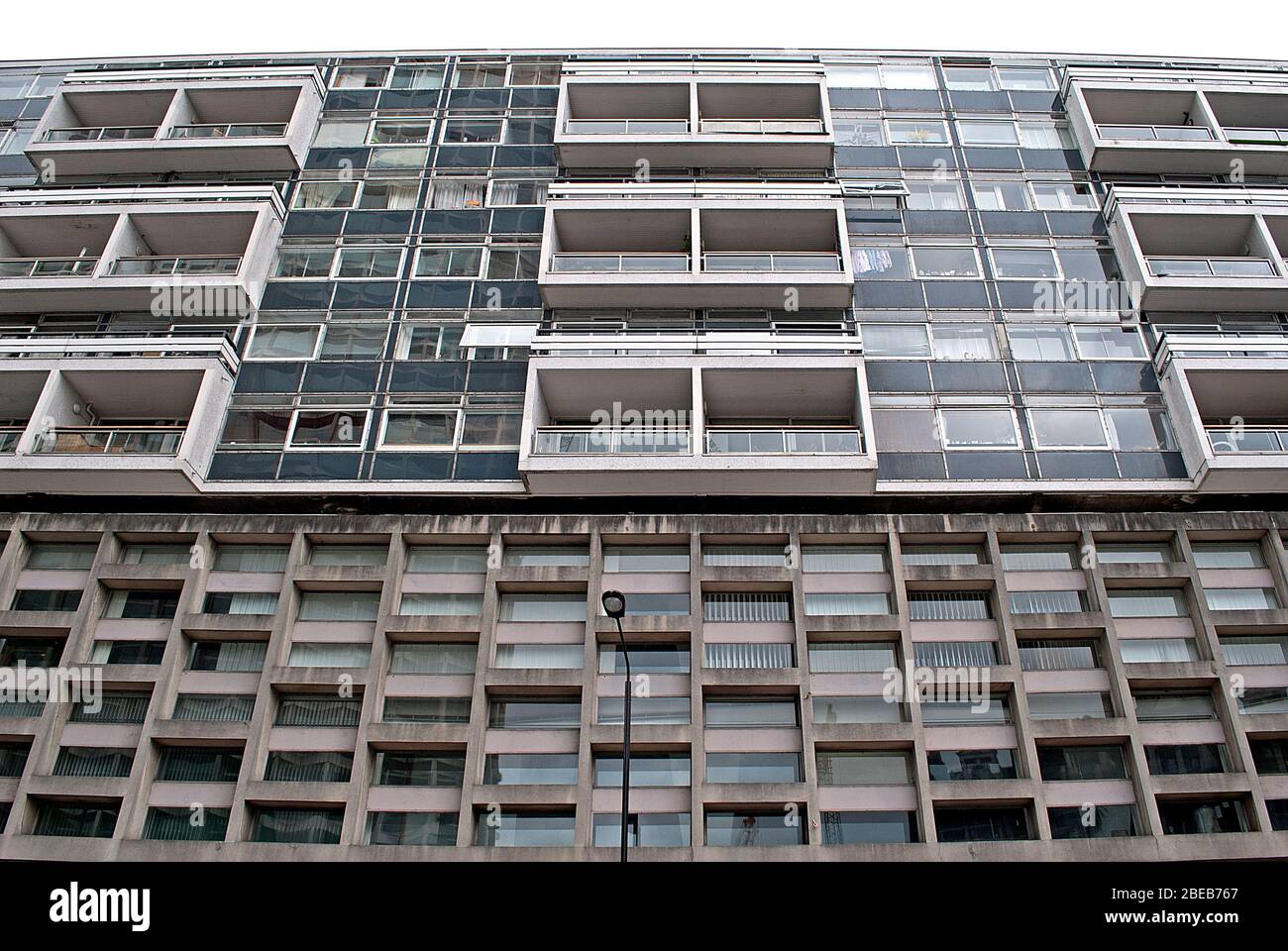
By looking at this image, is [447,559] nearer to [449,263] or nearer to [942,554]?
[449,263]

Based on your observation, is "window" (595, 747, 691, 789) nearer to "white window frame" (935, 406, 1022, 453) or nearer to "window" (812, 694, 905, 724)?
"window" (812, 694, 905, 724)

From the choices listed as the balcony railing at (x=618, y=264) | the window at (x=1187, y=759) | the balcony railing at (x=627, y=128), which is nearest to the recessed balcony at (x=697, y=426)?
the balcony railing at (x=618, y=264)

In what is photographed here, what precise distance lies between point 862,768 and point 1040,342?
42.4ft

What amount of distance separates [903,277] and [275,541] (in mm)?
18162

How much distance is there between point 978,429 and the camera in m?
24.9

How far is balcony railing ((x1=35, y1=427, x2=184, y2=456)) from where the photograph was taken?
79.0ft

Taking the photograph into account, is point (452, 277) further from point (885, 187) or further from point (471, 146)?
point (885, 187)

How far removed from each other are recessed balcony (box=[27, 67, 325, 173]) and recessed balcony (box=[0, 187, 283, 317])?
2.06 meters

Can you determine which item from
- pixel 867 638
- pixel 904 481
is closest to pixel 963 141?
pixel 904 481

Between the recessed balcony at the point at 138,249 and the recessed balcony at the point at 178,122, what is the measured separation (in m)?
2.06

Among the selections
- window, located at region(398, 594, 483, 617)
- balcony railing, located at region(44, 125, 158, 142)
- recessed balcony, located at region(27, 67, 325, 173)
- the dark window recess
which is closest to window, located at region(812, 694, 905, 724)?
window, located at region(398, 594, 483, 617)

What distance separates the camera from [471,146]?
31.9m
